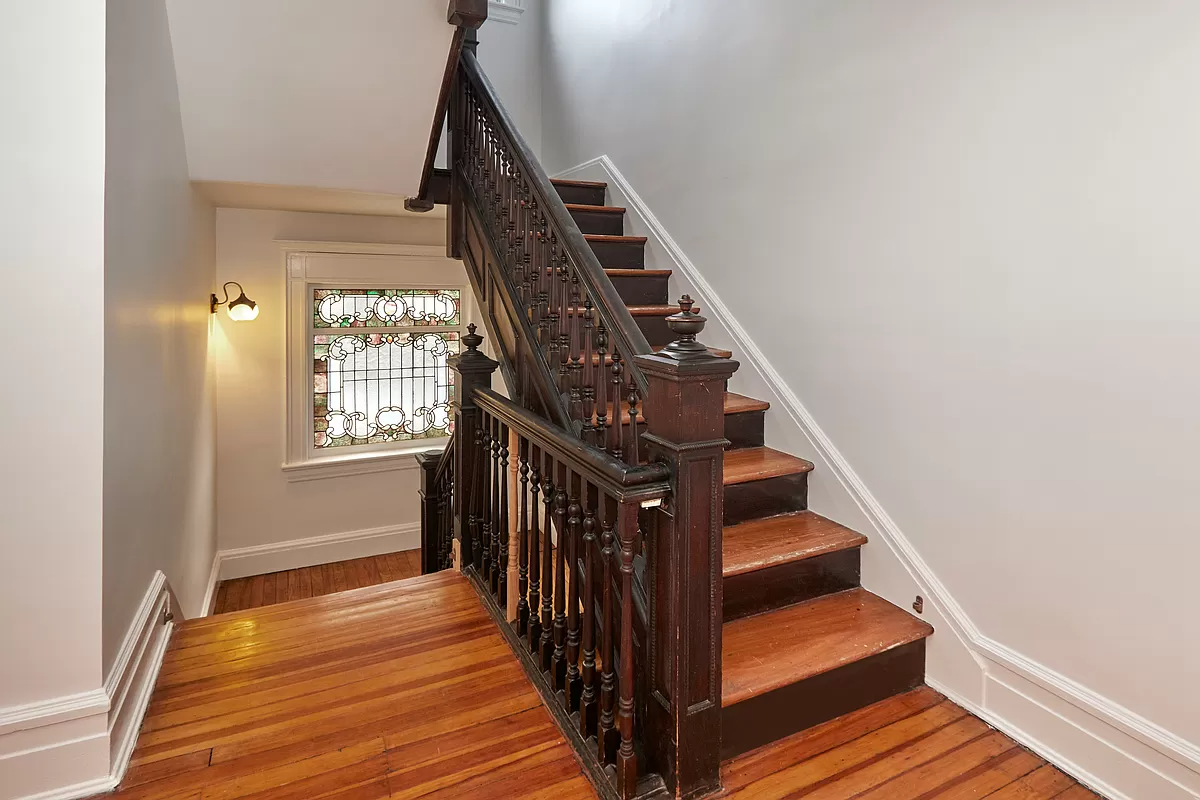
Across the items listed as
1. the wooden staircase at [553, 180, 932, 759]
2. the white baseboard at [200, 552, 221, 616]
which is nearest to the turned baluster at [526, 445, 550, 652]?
the wooden staircase at [553, 180, 932, 759]

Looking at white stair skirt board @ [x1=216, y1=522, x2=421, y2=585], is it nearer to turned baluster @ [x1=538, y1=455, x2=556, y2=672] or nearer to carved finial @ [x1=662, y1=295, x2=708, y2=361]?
turned baluster @ [x1=538, y1=455, x2=556, y2=672]

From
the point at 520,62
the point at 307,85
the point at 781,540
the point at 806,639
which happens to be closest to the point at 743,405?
the point at 781,540

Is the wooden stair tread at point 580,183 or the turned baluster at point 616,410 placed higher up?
the wooden stair tread at point 580,183

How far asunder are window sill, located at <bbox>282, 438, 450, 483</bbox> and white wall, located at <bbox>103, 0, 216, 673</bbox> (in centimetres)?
157

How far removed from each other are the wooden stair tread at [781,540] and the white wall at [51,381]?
1689 mm

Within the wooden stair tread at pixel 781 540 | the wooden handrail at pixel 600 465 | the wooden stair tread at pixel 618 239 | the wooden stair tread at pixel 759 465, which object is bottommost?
the wooden stair tread at pixel 781 540

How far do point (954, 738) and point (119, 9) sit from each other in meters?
2.96

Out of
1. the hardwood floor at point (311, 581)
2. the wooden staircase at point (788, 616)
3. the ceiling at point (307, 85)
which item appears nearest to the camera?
the wooden staircase at point (788, 616)

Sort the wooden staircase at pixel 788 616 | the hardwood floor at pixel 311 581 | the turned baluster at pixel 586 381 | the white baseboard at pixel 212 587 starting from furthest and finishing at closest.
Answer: the hardwood floor at pixel 311 581 → the white baseboard at pixel 212 587 → the turned baluster at pixel 586 381 → the wooden staircase at pixel 788 616

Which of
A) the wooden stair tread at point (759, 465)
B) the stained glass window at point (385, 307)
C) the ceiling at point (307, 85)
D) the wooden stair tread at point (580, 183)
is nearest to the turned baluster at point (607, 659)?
the wooden stair tread at point (759, 465)

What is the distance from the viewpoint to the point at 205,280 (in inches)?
160

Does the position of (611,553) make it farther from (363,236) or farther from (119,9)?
(363,236)

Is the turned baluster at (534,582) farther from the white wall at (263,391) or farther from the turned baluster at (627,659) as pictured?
the white wall at (263,391)

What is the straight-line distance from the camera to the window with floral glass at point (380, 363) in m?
5.22
